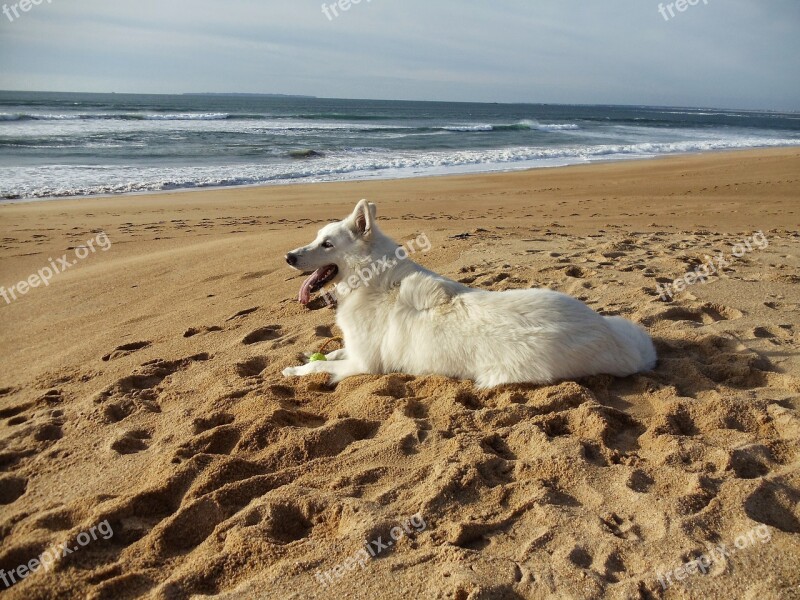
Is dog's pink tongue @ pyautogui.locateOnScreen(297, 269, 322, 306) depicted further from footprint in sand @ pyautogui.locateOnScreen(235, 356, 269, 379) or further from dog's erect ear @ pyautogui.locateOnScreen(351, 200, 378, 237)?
footprint in sand @ pyautogui.locateOnScreen(235, 356, 269, 379)

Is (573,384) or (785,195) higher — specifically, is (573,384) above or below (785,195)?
below

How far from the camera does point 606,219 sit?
1248 centimetres

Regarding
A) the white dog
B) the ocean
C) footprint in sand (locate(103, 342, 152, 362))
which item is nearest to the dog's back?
the white dog

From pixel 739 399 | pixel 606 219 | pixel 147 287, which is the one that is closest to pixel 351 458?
pixel 739 399

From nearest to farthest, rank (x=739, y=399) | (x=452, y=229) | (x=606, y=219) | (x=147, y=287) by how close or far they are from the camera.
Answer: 1. (x=739, y=399)
2. (x=147, y=287)
3. (x=452, y=229)
4. (x=606, y=219)

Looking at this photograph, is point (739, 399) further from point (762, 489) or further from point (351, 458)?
point (351, 458)

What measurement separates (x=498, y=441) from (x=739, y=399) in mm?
1746

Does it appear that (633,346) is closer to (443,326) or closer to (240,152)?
(443,326)
